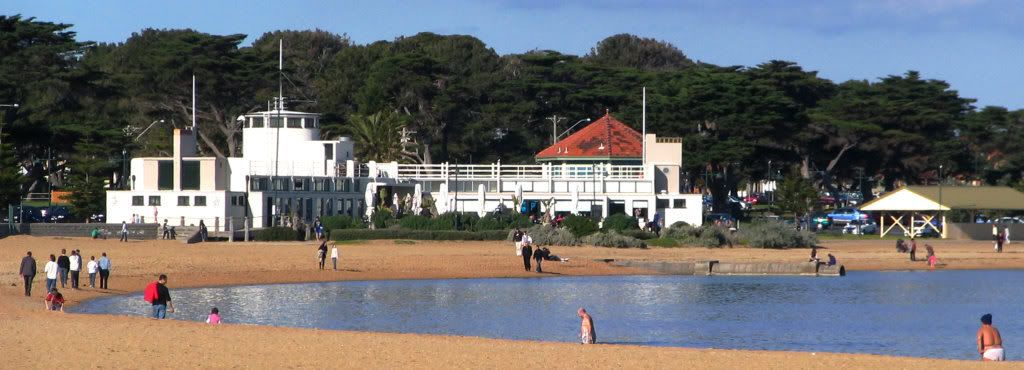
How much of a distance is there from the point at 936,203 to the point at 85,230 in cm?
4441

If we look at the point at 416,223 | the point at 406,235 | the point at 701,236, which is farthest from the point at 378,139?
the point at 701,236

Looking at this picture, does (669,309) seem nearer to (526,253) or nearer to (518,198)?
(526,253)

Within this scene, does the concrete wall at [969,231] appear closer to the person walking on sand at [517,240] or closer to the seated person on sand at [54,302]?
the person walking on sand at [517,240]

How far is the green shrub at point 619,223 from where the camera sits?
74.2m

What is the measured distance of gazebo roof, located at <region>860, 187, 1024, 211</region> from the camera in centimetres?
8119

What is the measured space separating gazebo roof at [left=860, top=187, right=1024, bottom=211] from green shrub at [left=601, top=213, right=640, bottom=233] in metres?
15.1

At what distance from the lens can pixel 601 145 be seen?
290ft

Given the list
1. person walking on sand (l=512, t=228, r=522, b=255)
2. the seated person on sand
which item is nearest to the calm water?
the seated person on sand

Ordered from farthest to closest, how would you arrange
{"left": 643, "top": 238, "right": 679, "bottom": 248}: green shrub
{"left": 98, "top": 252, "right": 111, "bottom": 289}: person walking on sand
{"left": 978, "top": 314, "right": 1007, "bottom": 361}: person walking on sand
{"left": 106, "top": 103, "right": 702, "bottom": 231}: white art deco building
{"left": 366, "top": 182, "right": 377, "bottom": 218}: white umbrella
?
{"left": 366, "top": 182, "right": 377, "bottom": 218}: white umbrella → {"left": 106, "top": 103, "right": 702, "bottom": 231}: white art deco building → {"left": 643, "top": 238, "right": 679, "bottom": 248}: green shrub → {"left": 98, "top": 252, "right": 111, "bottom": 289}: person walking on sand → {"left": 978, "top": 314, "right": 1007, "bottom": 361}: person walking on sand

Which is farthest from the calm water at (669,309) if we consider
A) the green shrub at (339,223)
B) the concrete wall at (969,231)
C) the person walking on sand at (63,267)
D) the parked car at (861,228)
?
the parked car at (861,228)

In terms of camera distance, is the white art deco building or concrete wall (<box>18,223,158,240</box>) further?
the white art deco building

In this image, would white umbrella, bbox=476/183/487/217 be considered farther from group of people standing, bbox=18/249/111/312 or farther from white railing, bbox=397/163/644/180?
group of people standing, bbox=18/249/111/312

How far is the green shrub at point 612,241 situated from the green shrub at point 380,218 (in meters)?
10.3

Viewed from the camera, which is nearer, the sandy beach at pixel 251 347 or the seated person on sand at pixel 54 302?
the sandy beach at pixel 251 347
